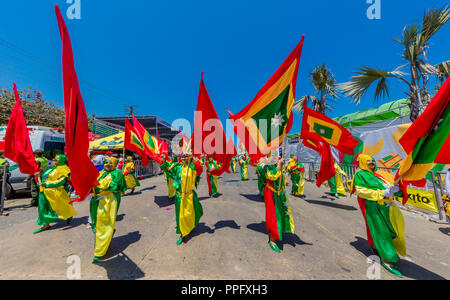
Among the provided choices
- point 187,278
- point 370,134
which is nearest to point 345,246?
point 187,278

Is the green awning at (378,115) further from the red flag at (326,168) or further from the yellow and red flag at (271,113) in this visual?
the yellow and red flag at (271,113)

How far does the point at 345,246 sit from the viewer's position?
3211 millimetres

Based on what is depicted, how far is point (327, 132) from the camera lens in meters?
4.61

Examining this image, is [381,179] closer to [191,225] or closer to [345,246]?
[345,246]

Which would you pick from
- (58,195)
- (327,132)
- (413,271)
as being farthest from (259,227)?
(58,195)

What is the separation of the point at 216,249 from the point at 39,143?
1035cm

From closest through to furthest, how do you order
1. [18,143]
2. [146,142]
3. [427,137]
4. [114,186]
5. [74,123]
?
[74,123] → [427,137] → [114,186] → [18,143] → [146,142]

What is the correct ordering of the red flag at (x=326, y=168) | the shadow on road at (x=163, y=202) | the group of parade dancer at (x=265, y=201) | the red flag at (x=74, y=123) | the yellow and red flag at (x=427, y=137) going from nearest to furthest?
the red flag at (x=74, y=123), the yellow and red flag at (x=427, y=137), the group of parade dancer at (x=265, y=201), the red flag at (x=326, y=168), the shadow on road at (x=163, y=202)

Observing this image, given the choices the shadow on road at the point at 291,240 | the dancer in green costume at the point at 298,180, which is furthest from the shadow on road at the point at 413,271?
the dancer in green costume at the point at 298,180

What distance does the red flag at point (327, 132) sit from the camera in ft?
14.7

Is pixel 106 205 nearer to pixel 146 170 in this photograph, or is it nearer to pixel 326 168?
pixel 326 168

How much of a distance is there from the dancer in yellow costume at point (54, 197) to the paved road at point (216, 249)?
1.06ft

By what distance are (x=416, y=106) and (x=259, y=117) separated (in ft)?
21.6

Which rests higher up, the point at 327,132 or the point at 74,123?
the point at 327,132
